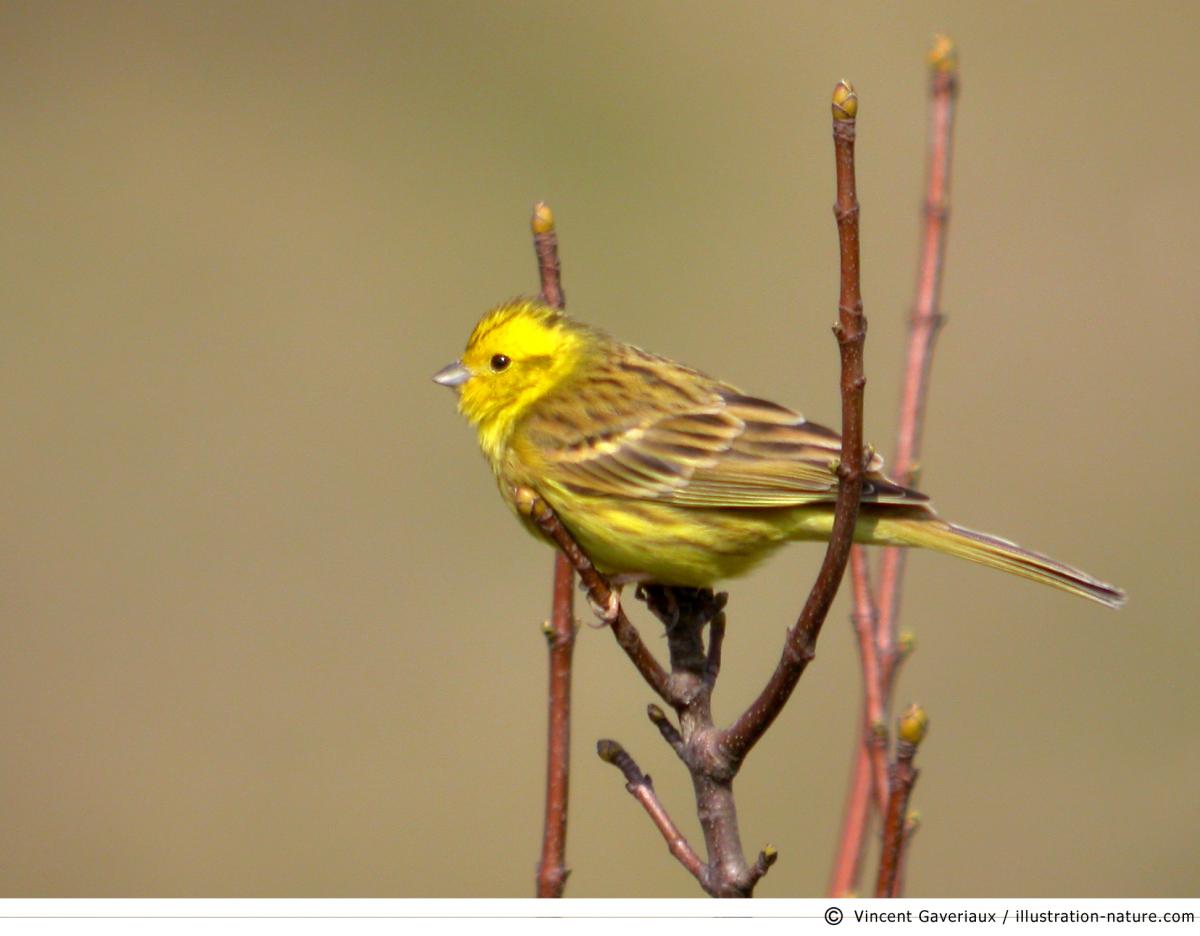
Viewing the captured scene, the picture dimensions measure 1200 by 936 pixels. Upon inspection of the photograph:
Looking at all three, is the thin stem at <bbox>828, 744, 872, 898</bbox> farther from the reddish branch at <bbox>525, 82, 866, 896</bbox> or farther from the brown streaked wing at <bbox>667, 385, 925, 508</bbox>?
the brown streaked wing at <bbox>667, 385, 925, 508</bbox>

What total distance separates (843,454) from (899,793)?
1.80ft

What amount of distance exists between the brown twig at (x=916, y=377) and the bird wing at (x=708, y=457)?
1.18 ft

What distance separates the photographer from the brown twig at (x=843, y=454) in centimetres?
234

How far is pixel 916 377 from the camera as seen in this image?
135 inches

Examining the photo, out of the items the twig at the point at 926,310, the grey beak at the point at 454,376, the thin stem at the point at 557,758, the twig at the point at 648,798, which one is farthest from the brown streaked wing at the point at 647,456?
the twig at the point at 648,798

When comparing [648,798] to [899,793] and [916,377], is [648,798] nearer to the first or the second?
[899,793]

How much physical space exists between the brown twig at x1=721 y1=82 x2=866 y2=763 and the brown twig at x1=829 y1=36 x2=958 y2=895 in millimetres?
605

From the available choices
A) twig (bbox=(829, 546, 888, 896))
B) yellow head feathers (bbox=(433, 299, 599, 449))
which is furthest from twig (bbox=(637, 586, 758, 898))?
yellow head feathers (bbox=(433, 299, 599, 449))

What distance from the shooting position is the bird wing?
12.9 feet

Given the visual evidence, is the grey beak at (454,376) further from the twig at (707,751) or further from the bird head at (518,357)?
the twig at (707,751)

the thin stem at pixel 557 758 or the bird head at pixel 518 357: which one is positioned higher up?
the bird head at pixel 518 357

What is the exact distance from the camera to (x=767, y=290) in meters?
9.22

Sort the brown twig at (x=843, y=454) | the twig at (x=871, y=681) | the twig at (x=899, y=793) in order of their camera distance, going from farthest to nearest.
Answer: the twig at (x=871, y=681) < the twig at (x=899, y=793) < the brown twig at (x=843, y=454)
